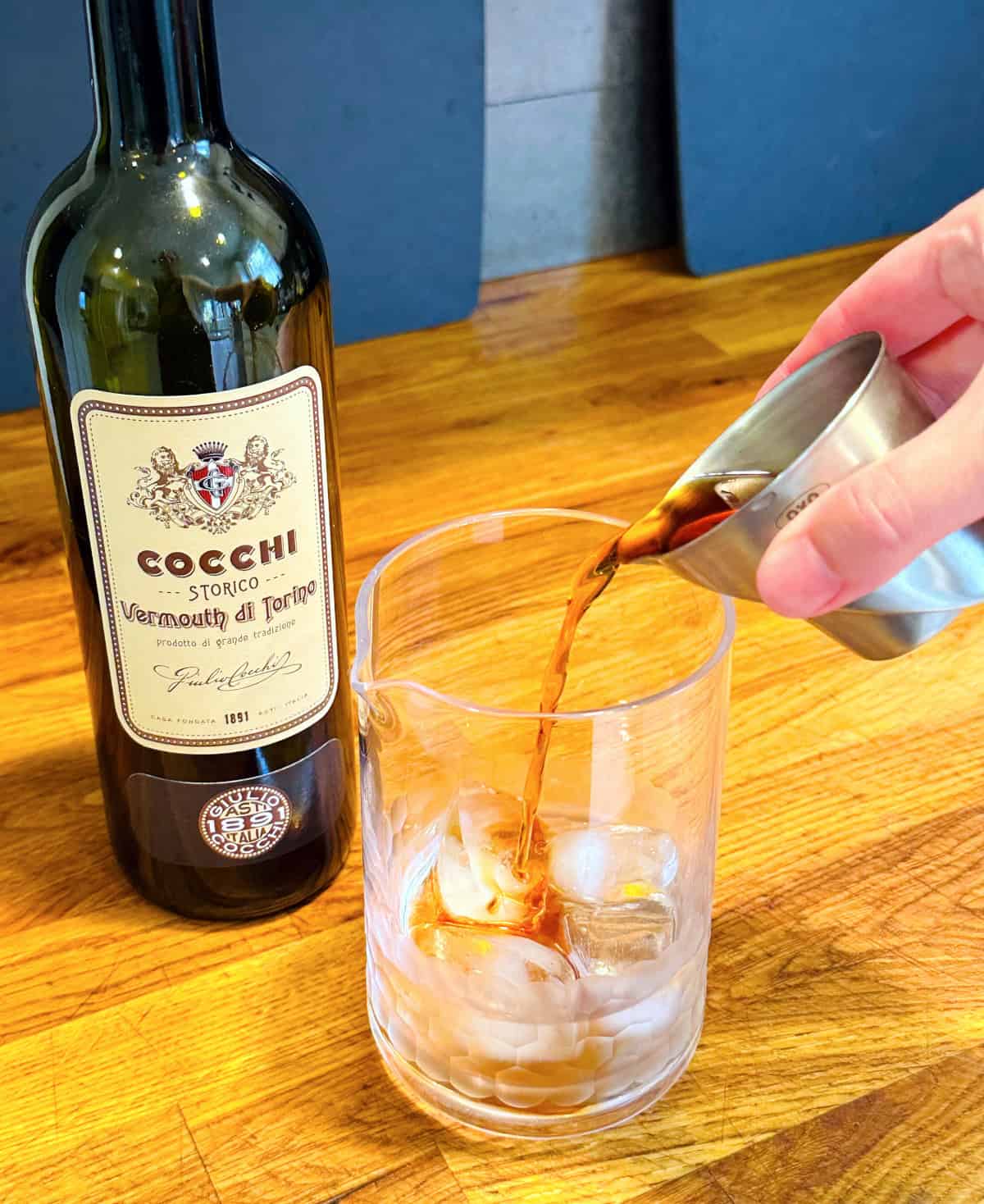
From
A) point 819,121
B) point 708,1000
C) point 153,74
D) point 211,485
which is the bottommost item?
point 708,1000

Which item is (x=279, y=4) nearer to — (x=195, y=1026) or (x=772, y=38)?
(x=772, y=38)

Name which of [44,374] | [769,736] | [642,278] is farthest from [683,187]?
[44,374]

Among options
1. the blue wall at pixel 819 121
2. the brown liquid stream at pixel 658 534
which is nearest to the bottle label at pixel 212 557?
the brown liquid stream at pixel 658 534

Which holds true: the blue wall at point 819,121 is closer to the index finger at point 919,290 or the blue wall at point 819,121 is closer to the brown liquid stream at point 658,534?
the index finger at point 919,290

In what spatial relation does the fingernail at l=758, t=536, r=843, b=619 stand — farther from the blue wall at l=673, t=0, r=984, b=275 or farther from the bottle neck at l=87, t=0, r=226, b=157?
the blue wall at l=673, t=0, r=984, b=275

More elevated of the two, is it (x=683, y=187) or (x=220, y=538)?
(x=220, y=538)

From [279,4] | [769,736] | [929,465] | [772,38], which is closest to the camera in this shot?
[929,465]

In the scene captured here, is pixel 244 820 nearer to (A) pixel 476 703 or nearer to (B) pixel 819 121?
(A) pixel 476 703
